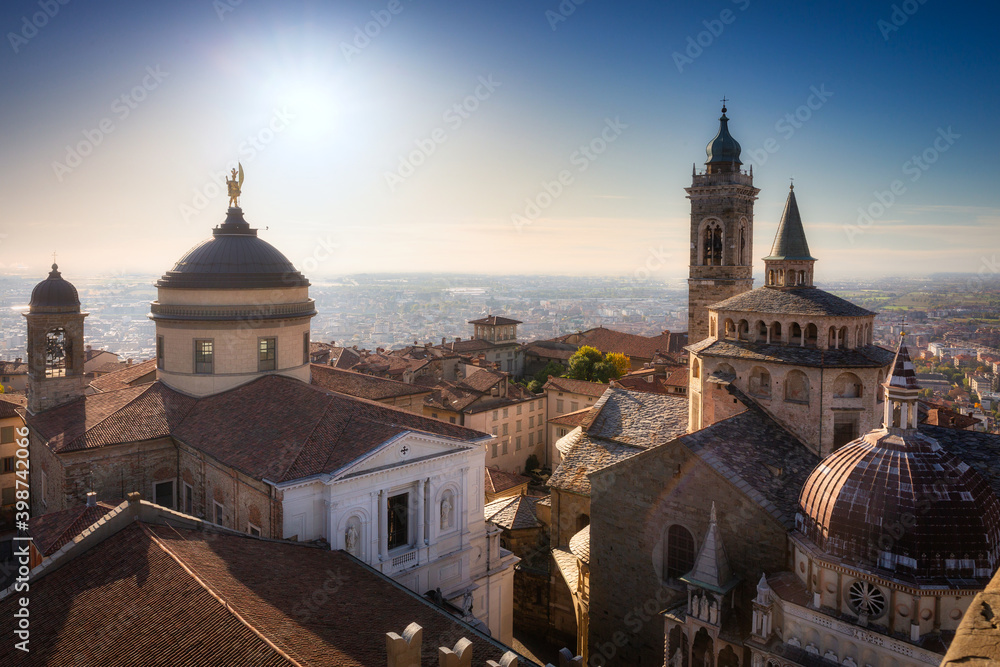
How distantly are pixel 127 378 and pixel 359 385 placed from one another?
11758 millimetres

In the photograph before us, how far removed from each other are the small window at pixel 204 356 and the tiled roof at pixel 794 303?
63.6ft

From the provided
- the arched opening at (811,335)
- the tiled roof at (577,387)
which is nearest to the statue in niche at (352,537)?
the arched opening at (811,335)

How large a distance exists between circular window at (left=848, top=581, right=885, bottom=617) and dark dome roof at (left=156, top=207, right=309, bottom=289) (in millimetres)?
21467

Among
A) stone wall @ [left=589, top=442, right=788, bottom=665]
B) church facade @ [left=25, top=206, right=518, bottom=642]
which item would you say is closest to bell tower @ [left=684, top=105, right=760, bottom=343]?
stone wall @ [left=589, top=442, right=788, bottom=665]

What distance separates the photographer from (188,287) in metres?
24.7

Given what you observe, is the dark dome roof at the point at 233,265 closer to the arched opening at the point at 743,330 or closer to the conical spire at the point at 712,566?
the arched opening at the point at 743,330

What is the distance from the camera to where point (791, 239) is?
2606 cm

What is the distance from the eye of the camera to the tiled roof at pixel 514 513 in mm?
30312

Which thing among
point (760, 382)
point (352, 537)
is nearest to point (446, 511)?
point (352, 537)

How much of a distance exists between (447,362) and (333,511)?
50.8m

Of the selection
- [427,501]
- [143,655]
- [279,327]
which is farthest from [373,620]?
[279,327]

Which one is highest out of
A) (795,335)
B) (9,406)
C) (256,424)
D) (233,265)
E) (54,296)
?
(233,265)

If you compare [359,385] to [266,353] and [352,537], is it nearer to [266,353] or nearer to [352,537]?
[266,353]

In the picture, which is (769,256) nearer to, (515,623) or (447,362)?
(515,623)
